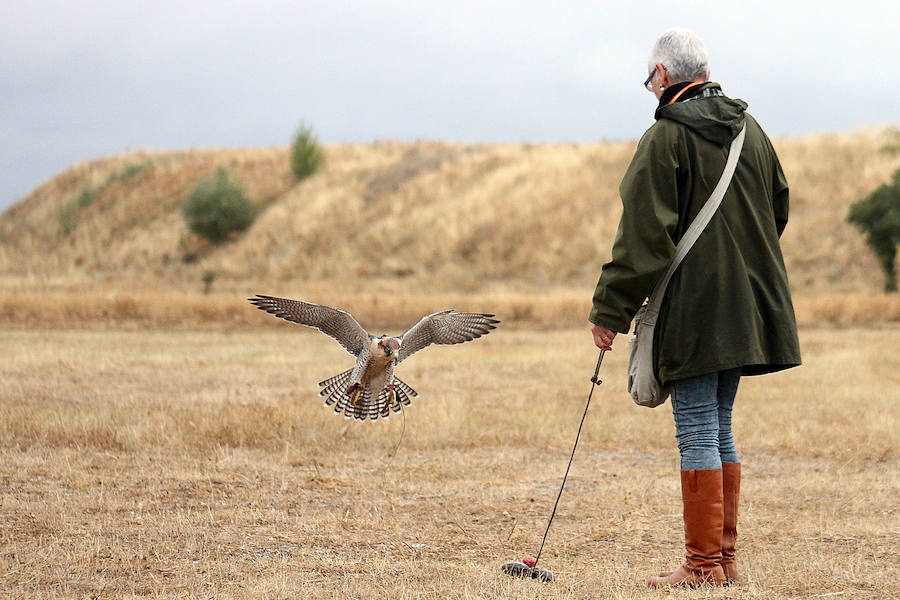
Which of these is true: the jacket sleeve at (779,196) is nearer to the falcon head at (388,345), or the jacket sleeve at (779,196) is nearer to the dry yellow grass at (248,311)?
the falcon head at (388,345)

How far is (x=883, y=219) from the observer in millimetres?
24672

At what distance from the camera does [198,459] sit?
25.8ft

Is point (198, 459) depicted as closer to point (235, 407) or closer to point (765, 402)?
point (235, 407)

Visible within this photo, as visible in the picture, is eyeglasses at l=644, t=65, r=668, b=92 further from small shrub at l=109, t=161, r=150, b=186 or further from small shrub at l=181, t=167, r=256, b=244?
small shrub at l=109, t=161, r=150, b=186

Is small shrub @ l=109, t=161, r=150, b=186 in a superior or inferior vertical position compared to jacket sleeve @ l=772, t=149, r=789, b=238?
superior

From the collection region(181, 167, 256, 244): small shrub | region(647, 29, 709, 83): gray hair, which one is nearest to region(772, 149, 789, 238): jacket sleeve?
region(647, 29, 709, 83): gray hair

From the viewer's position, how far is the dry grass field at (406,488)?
4762 millimetres

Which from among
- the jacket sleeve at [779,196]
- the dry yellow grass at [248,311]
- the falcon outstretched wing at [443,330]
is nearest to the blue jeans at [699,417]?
the jacket sleeve at [779,196]

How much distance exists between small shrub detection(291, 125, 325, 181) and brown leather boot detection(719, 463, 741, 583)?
4774cm

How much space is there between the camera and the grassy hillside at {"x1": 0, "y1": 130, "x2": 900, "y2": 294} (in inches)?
1374

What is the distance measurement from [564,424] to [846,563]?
4910 millimetres

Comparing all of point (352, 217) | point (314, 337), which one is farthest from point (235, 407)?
point (352, 217)

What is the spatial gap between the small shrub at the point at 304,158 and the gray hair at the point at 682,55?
4756 centimetres

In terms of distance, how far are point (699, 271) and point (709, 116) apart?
28.5 inches
